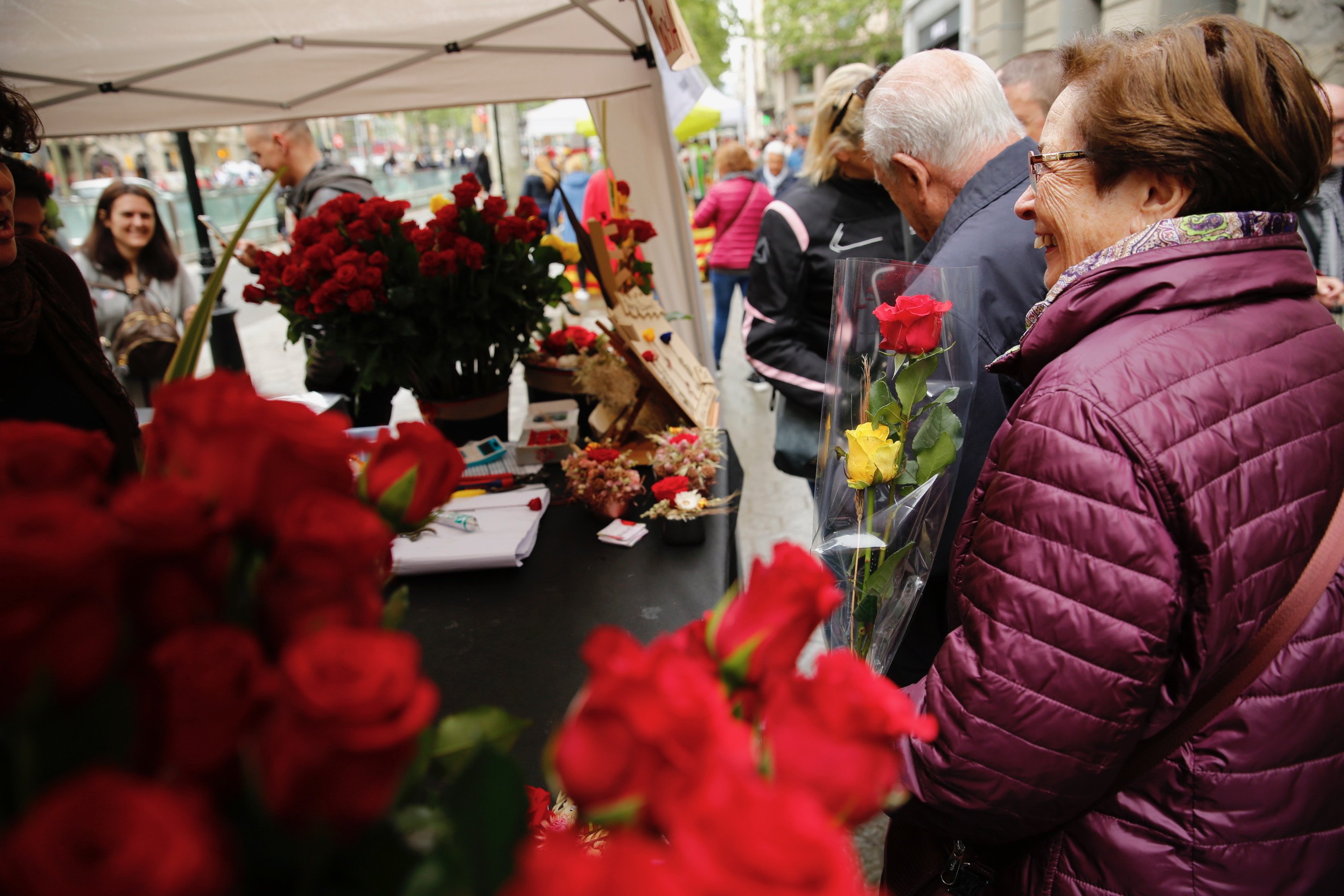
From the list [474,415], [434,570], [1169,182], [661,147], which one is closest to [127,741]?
[1169,182]

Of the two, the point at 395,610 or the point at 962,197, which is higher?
the point at 962,197

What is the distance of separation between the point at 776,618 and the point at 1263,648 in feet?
2.92

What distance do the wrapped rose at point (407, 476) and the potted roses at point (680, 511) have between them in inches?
58.4

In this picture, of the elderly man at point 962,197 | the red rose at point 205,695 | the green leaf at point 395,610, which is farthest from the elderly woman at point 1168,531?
the red rose at point 205,695

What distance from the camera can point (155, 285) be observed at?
441 cm

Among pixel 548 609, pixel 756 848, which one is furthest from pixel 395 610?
pixel 548 609

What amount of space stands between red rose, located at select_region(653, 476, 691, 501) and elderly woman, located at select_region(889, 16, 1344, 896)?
3.30ft

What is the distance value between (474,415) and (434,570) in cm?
91

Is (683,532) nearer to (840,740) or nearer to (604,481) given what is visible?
(604,481)

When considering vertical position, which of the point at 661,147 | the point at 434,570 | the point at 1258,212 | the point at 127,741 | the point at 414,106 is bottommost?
the point at 434,570

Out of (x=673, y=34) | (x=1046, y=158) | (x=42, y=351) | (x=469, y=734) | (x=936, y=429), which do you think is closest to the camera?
(x=469, y=734)

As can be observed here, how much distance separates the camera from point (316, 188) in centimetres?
370

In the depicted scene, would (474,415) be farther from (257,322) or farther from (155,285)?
(257,322)

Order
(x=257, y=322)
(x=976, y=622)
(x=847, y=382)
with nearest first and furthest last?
(x=976, y=622), (x=847, y=382), (x=257, y=322)
